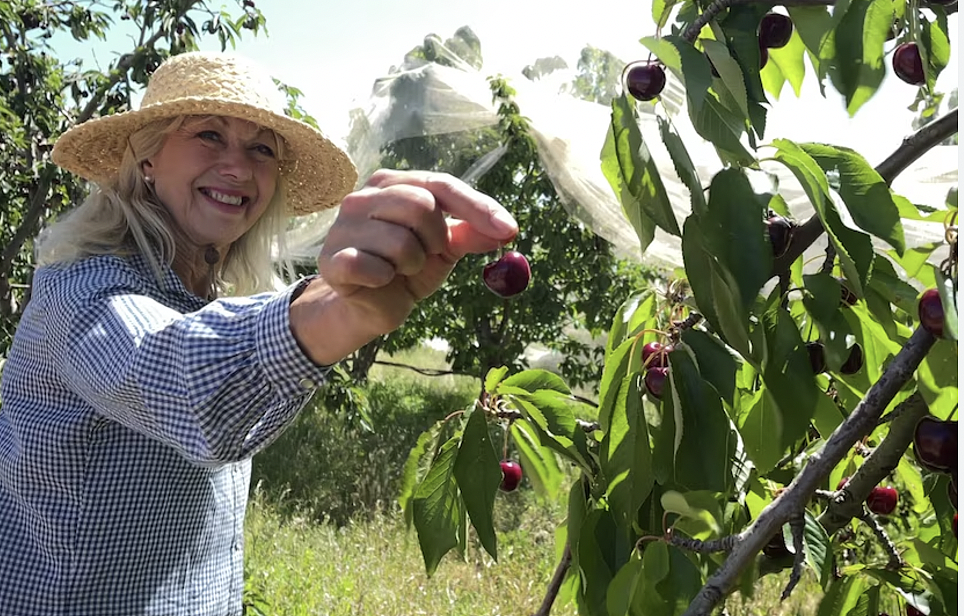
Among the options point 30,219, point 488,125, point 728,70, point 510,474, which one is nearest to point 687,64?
point 728,70

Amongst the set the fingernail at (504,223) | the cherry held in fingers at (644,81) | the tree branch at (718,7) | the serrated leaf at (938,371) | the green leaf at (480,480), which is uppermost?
the tree branch at (718,7)

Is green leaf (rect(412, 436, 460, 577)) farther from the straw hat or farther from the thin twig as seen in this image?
the straw hat

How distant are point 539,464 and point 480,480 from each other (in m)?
0.16

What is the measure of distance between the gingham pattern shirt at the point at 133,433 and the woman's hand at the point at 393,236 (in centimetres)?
10

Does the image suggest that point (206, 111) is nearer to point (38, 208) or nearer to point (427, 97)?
point (38, 208)

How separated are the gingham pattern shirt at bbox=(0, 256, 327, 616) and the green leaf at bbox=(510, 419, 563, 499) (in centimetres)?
30

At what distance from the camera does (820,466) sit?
2.20 ft

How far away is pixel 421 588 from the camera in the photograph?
335cm

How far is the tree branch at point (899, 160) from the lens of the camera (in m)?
0.73

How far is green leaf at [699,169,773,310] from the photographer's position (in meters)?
0.67

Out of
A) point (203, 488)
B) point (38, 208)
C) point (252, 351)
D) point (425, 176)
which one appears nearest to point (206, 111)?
point (203, 488)

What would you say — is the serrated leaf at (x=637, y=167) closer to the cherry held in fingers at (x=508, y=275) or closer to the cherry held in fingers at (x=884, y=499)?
the cherry held in fingers at (x=508, y=275)

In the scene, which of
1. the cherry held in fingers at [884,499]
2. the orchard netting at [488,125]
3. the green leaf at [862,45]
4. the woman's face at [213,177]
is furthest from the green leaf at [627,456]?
the orchard netting at [488,125]

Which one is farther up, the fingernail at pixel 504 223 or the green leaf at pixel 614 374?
the fingernail at pixel 504 223
